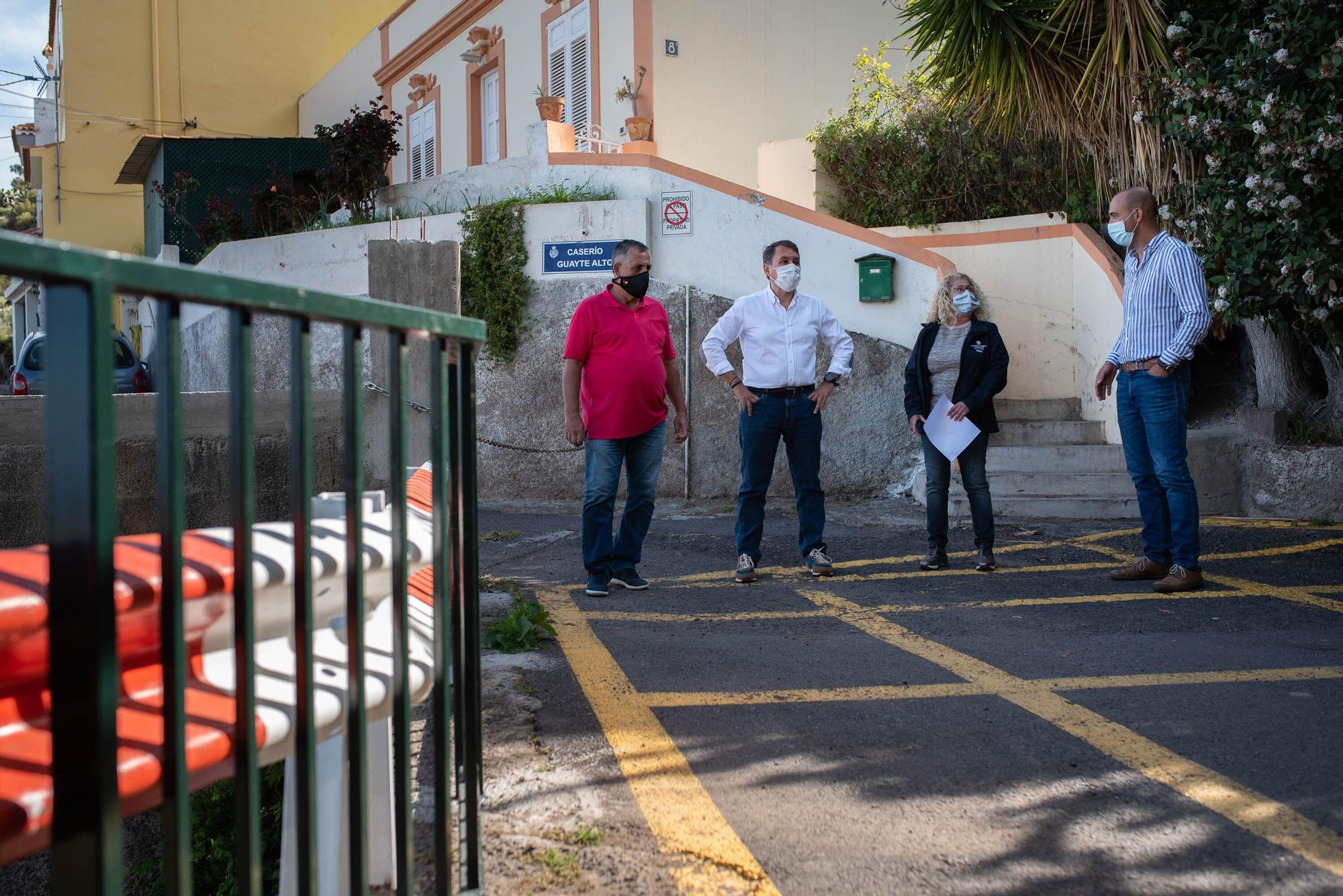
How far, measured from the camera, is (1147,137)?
813cm

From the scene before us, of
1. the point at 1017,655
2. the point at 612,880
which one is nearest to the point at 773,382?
the point at 1017,655

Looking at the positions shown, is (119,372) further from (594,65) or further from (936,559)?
(936,559)

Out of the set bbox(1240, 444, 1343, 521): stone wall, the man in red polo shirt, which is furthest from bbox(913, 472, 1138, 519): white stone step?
the man in red polo shirt

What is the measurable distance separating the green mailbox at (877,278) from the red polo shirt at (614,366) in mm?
4731

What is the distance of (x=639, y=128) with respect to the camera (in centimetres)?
1387

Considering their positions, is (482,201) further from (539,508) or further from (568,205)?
(539,508)

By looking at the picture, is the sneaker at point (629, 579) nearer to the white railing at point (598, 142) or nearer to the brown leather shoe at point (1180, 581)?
the brown leather shoe at point (1180, 581)

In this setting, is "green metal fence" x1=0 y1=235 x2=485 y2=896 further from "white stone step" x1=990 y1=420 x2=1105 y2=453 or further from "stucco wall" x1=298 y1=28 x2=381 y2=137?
"stucco wall" x1=298 y1=28 x2=381 y2=137

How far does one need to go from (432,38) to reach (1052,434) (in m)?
15.1

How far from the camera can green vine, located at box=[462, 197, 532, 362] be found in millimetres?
10734

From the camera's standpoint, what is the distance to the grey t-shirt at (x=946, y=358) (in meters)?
6.33

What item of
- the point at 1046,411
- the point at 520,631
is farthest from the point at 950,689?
the point at 1046,411

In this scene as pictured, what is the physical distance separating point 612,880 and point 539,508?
7.67m

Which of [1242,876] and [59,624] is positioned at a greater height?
[59,624]
